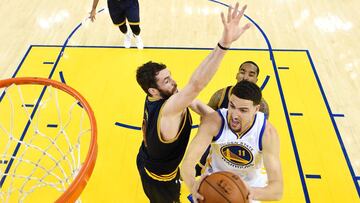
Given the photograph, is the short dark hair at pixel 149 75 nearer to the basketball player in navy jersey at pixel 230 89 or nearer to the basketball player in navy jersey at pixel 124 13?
the basketball player in navy jersey at pixel 230 89

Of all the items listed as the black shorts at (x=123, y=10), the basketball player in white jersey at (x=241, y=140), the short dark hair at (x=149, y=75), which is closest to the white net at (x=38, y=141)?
the short dark hair at (x=149, y=75)

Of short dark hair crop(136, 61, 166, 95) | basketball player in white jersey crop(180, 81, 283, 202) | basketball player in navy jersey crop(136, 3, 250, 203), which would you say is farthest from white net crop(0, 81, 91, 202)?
basketball player in white jersey crop(180, 81, 283, 202)

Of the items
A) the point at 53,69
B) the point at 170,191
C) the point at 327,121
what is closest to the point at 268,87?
the point at 327,121

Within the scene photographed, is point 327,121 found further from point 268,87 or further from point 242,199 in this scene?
point 242,199

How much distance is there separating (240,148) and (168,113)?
2.11 ft

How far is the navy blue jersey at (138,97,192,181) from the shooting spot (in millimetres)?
2479

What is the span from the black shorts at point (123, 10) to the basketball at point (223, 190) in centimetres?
391

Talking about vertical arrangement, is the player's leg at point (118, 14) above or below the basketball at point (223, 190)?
above

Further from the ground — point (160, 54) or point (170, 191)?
point (160, 54)

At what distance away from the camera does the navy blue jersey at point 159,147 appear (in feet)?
8.13

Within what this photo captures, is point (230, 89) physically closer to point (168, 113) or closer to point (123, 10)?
point (168, 113)

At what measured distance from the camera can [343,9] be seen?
6.86 metres

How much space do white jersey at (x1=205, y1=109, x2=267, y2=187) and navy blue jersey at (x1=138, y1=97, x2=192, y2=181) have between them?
26 cm

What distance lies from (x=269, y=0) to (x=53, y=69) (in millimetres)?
4822
